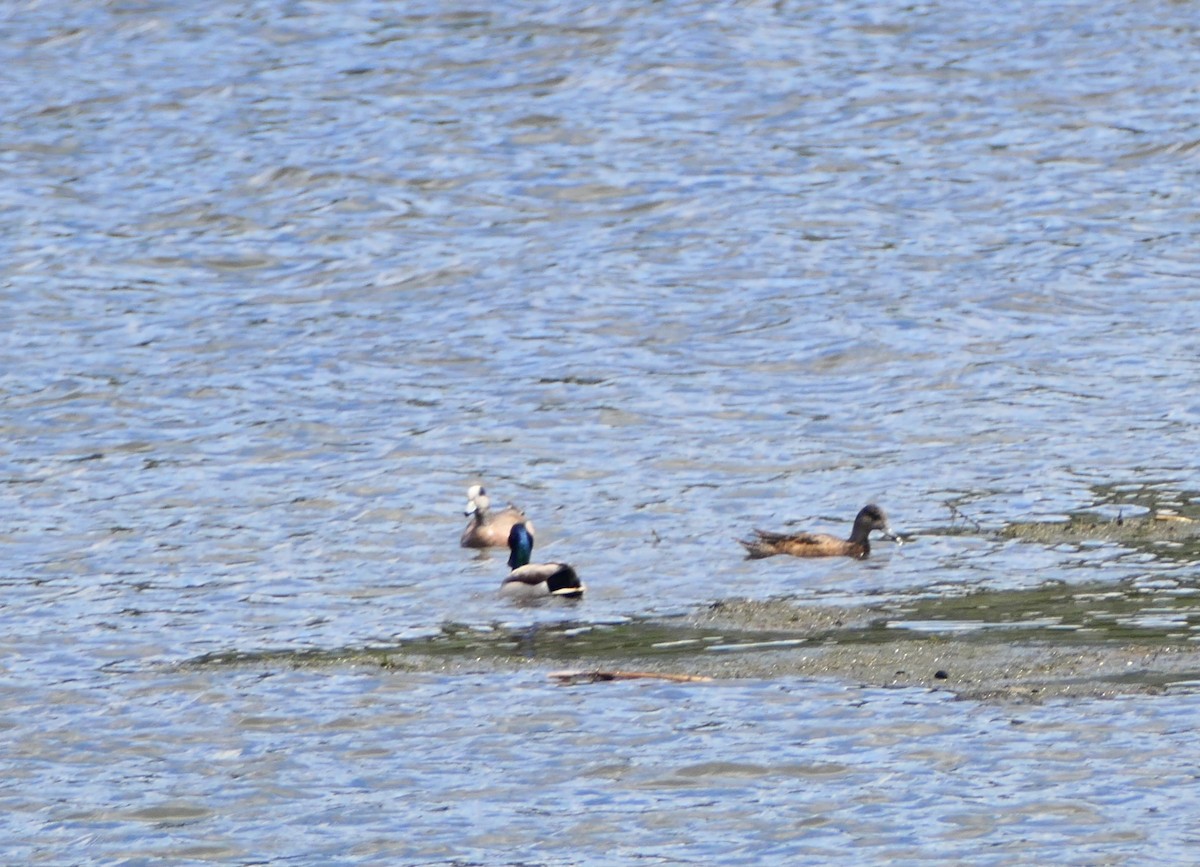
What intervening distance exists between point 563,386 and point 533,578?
6579 mm

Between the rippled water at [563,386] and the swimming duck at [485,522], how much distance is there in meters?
0.22

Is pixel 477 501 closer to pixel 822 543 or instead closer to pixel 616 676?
pixel 822 543

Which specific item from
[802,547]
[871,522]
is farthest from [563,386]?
[802,547]

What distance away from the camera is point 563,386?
2045 centimetres

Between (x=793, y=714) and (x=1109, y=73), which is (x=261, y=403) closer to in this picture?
(x=793, y=714)

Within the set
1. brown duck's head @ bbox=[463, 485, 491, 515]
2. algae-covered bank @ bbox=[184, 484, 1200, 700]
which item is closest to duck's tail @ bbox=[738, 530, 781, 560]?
algae-covered bank @ bbox=[184, 484, 1200, 700]

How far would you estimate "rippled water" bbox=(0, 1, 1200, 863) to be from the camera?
1010cm

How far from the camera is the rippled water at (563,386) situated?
398 inches

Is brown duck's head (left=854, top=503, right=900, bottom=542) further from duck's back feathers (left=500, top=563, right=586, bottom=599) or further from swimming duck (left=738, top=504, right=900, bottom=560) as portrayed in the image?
duck's back feathers (left=500, top=563, right=586, bottom=599)

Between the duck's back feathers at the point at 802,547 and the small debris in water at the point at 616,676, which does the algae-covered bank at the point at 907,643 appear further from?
the duck's back feathers at the point at 802,547

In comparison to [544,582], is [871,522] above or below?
above

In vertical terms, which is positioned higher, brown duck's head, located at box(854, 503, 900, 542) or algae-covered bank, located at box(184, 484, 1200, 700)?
brown duck's head, located at box(854, 503, 900, 542)

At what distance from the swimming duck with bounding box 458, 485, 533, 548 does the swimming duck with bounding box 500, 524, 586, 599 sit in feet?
1.59

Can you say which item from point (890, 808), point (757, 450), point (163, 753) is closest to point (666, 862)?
point (890, 808)
